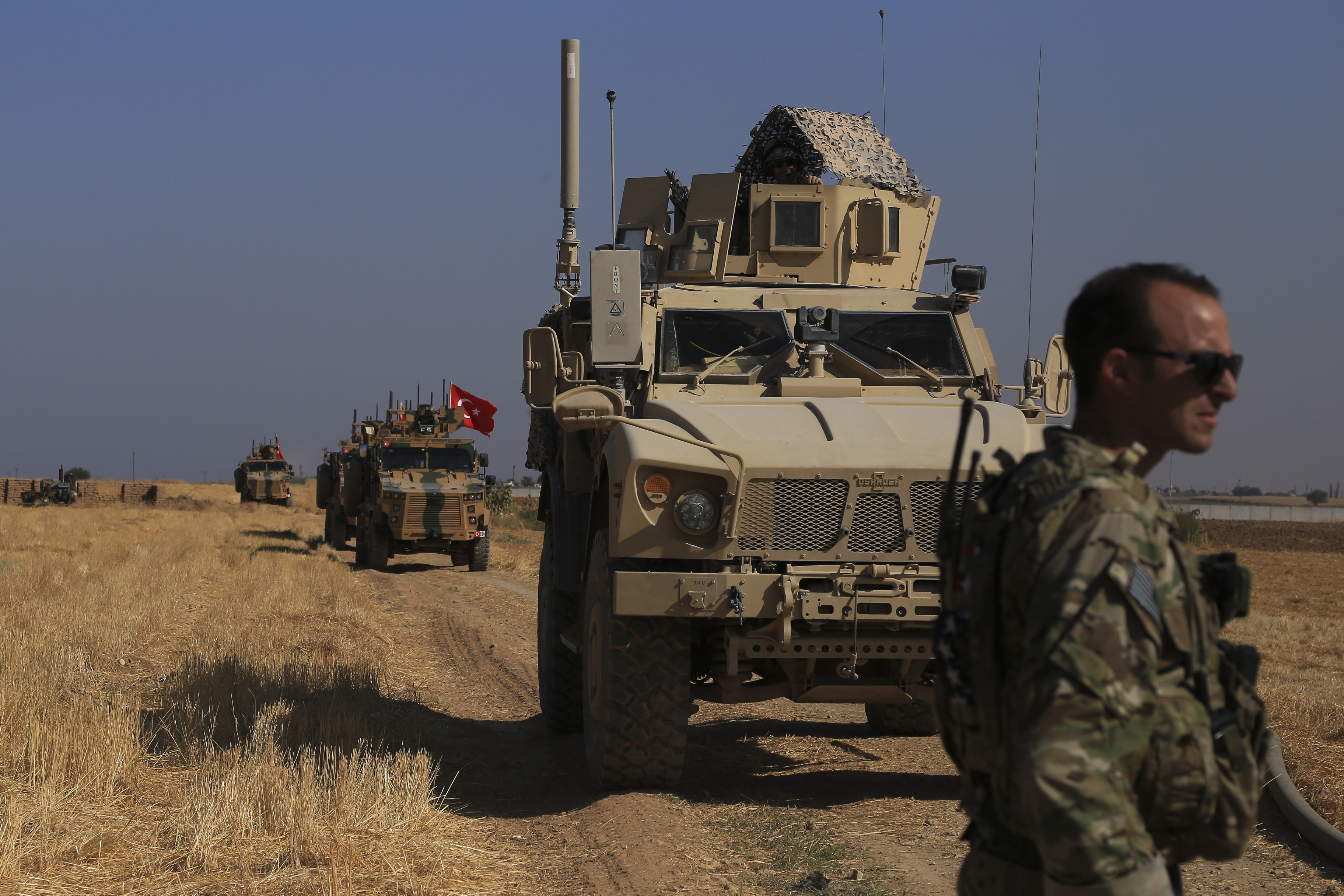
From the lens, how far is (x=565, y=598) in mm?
7367

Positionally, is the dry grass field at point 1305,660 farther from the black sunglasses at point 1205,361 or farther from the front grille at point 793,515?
the black sunglasses at point 1205,361

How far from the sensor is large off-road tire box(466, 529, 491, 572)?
22438 mm

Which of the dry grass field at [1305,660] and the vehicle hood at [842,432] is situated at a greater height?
the vehicle hood at [842,432]

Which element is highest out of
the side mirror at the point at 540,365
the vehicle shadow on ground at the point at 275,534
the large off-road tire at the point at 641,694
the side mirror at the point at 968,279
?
the side mirror at the point at 968,279

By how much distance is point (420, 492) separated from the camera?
2170cm

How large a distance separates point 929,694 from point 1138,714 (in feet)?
12.9

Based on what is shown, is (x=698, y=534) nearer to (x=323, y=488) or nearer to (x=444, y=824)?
(x=444, y=824)

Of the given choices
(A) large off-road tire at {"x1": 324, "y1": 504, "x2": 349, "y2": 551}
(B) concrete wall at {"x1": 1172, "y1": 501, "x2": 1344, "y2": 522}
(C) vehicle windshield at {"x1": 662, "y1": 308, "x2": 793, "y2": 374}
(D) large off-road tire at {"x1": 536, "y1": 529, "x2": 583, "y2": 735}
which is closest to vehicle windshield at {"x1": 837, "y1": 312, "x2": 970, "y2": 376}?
(C) vehicle windshield at {"x1": 662, "y1": 308, "x2": 793, "y2": 374}

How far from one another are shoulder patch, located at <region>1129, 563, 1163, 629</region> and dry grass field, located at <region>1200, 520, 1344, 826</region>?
4.12 metres

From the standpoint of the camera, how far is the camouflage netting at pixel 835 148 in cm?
840

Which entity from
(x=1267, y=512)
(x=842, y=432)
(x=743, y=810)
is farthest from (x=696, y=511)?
(x=1267, y=512)

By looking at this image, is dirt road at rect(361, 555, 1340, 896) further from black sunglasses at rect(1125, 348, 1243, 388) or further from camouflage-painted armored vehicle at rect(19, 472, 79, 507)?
camouflage-painted armored vehicle at rect(19, 472, 79, 507)

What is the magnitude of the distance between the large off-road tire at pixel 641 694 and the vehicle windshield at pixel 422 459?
17548 mm

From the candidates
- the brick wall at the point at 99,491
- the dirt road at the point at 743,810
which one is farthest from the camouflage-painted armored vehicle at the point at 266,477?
the dirt road at the point at 743,810
